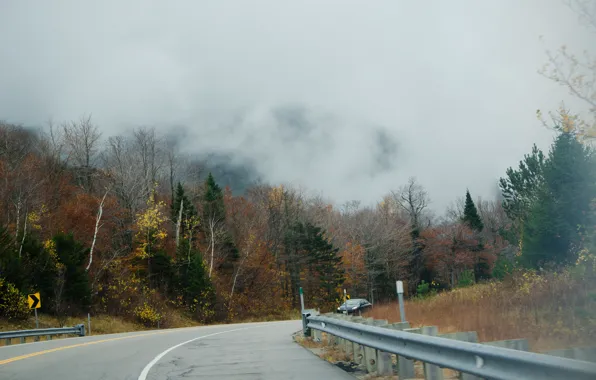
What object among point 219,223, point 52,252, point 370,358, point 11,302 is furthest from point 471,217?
point 370,358

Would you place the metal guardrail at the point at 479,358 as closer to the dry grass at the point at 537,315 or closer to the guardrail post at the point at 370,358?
the guardrail post at the point at 370,358

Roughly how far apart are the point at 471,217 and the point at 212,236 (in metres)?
49.3

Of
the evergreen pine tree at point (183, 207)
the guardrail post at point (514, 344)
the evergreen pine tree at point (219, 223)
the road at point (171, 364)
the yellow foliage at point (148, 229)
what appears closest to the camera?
the guardrail post at point (514, 344)

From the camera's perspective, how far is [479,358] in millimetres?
5375

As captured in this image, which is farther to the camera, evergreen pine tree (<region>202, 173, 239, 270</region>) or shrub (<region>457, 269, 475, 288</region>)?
evergreen pine tree (<region>202, 173, 239, 270</region>)

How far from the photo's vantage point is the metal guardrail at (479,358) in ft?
13.1

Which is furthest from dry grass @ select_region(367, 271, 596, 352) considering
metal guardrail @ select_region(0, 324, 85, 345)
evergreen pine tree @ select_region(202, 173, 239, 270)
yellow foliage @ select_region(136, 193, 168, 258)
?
evergreen pine tree @ select_region(202, 173, 239, 270)

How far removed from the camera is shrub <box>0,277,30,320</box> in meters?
31.8

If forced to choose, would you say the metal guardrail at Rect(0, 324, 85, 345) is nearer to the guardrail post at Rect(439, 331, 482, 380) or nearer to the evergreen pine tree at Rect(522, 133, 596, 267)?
the guardrail post at Rect(439, 331, 482, 380)

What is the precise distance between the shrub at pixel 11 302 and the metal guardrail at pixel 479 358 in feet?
94.2

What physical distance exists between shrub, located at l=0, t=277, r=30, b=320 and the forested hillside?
8cm

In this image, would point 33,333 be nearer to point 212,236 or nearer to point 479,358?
point 479,358

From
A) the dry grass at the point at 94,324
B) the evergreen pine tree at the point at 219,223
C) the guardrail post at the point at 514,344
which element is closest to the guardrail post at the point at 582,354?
the guardrail post at the point at 514,344

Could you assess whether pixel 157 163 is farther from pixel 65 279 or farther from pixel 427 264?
pixel 427 264
